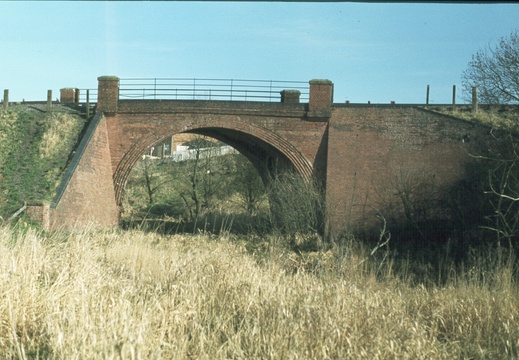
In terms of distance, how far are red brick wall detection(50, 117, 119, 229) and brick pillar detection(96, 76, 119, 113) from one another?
0.56 meters

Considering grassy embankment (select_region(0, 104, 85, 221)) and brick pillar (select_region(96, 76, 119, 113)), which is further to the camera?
brick pillar (select_region(96, 76, 119, 113))

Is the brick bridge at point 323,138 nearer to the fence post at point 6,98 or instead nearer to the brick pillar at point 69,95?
the brick pillar at point 69,95

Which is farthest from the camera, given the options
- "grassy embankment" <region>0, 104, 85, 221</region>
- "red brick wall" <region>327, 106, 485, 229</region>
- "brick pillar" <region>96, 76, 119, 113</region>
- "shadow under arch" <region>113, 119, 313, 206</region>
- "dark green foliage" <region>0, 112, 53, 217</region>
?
"brick pillar" <region>96, 76, 119, 113</region>

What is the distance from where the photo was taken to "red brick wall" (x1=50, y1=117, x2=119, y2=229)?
80.7 feet

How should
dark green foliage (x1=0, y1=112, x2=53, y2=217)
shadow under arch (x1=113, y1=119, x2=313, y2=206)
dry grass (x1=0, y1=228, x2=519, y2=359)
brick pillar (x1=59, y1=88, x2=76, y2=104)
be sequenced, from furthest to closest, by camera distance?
brick pillar (x1=59, y1=88, x2=76, y2=104) → shadow under arch (x1=113, y1=119, x2=313, y2=206) → dark green foliage (x1=0, y1=112, x2=53, y2=217) → dry grass (x1=0, y1=228, x2=519, y2=359)

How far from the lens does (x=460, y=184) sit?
2756 centimetres

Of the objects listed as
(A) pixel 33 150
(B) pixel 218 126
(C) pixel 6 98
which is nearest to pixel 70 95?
(C) pixel 6 98

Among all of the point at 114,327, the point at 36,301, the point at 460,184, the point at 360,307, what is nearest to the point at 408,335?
the point at 360,307

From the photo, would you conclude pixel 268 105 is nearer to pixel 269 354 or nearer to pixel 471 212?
pixel 471 212

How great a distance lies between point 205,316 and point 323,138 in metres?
21.5

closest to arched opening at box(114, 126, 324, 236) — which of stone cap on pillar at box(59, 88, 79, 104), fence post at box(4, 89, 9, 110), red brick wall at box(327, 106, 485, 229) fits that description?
red brick wall at box(327, 106, 485, 229)

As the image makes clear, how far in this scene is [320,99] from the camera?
29219mm

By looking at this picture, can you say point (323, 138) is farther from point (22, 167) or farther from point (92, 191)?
point (22, 167)

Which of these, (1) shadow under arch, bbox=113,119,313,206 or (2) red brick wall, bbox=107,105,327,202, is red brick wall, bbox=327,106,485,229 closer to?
(2) red brick wall, bbox=107,105,327,202
